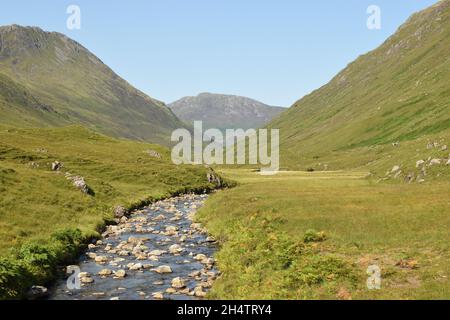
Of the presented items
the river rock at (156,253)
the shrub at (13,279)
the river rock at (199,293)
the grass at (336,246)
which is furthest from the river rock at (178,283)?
the shrub at (13,279)

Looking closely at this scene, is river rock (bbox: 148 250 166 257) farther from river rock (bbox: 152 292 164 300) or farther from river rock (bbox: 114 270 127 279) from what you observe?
river rock (bbox: 152 292 164 300)

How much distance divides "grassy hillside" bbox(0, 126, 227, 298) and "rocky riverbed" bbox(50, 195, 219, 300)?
242 cm

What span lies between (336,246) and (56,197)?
36.6 metres

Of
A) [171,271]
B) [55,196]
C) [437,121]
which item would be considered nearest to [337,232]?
[171,271]

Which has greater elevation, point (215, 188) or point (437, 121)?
point (437, 121)

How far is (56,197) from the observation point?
54.0 meters

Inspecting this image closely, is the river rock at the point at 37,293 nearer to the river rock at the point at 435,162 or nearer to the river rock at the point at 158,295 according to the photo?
the river rock at the point at 158,295

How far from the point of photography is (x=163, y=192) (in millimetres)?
83688

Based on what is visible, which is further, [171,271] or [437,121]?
[437,121]

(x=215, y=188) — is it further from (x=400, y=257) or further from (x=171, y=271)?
(x=400, y=257)

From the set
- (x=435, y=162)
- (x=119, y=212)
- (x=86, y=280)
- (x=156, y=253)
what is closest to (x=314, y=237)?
(x=156, y=253)

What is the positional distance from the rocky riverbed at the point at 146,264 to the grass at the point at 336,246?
1.98 m

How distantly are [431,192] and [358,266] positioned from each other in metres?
24.2

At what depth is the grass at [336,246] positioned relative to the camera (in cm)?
2431
